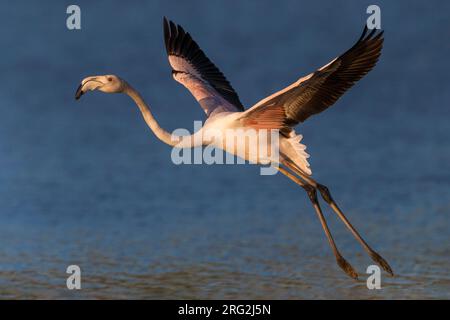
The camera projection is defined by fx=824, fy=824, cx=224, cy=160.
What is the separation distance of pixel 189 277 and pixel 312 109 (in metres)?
3.31

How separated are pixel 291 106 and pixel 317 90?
45cm

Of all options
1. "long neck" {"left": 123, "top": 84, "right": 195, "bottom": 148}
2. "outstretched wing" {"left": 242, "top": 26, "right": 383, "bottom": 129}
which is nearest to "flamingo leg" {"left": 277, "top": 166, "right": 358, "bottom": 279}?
"outstretched wing" {"left": 242, "top": 26, "right": 383, "bottom": 129}

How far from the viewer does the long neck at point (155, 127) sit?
437 inches

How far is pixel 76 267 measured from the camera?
12.1 metres

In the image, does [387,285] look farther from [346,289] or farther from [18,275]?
[18,275]

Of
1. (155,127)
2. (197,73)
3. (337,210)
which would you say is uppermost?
(197,73)

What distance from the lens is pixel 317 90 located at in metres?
10.3

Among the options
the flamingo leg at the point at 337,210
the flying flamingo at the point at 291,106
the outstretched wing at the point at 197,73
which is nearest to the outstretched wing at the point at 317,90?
the flying flamingo at the point at 291,106

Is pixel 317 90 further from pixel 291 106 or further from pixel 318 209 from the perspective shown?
pixel 318 209

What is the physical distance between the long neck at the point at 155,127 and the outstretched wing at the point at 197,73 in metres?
1.22

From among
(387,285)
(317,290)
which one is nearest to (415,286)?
(387,285)

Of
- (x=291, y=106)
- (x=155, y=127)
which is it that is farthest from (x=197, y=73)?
(x=291, y=106)

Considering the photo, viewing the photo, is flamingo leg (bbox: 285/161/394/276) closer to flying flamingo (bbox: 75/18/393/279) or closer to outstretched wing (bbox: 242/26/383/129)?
flying flamingo (bbox: 75/18/393/279)

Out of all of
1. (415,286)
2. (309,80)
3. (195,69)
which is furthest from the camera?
(195,69)
